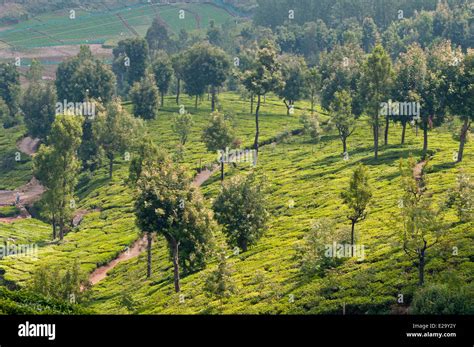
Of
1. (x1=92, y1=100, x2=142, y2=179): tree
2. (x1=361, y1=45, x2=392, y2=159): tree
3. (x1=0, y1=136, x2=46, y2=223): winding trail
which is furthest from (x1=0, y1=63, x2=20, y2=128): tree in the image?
(x1=361, y1=45, x2=392, y2=159): tree

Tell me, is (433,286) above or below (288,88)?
below

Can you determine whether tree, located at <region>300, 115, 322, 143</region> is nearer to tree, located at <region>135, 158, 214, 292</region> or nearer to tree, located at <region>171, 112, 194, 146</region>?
tree, located at <region>171, 112, 194, 146</region>

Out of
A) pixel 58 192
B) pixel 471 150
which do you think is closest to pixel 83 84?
pixel 58 192

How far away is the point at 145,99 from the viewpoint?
173m

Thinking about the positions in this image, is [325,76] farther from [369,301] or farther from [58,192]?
[369,301]

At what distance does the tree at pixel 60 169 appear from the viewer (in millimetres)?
121938

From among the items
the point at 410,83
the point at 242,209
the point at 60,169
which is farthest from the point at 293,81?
the point at 242,209

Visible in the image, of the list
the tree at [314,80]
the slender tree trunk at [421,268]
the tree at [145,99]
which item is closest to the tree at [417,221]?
the slender tree trunk at [421,268]

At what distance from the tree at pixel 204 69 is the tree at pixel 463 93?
267ft

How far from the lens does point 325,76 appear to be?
547 feet

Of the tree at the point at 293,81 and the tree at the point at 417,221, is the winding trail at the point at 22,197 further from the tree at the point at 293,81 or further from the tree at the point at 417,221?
the tree at the point at 417,221
